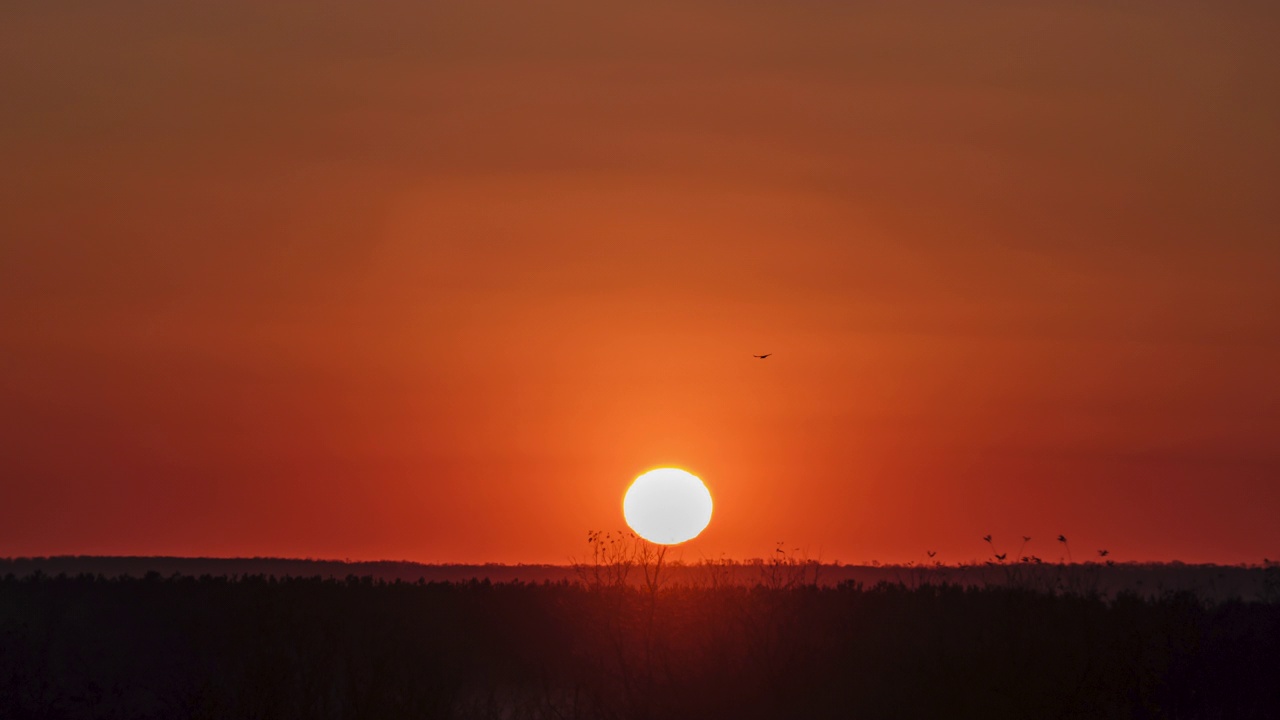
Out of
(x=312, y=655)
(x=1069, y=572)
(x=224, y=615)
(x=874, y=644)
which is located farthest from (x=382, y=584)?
(x=1069, y=572)

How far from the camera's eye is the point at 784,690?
19.6m

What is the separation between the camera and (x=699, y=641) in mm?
20406

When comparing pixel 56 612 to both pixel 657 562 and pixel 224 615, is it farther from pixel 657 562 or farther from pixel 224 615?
pixel 657 562

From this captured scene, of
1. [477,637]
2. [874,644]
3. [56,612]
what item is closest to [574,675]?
[477,637]

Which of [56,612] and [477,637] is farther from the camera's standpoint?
[56,612]

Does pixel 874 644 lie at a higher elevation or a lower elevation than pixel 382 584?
lower

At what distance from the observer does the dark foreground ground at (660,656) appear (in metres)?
18.6

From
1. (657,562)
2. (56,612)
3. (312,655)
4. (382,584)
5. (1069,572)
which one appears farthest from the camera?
(382,584)

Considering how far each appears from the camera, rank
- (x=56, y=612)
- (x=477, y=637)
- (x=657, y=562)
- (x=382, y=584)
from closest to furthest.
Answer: (x=657, y=562) → (x=477, y=637) → (x=56, y=612) → (x=382, y=584)

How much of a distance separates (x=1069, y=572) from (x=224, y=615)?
720 inches

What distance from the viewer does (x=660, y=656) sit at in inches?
784

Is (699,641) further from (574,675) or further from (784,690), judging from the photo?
(574,675)

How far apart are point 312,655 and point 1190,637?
15.6 meters

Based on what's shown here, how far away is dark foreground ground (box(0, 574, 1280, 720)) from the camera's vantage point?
18578 millimetres
